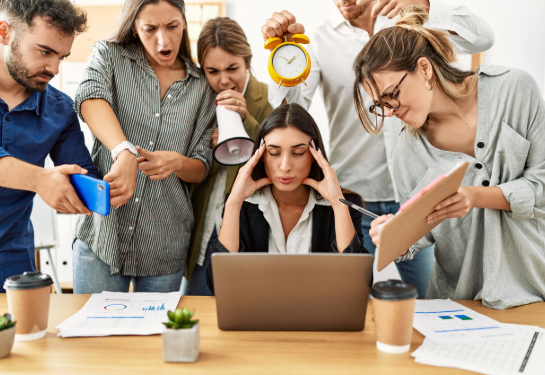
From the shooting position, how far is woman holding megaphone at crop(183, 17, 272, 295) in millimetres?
1976

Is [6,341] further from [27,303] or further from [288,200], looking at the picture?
[288,200]

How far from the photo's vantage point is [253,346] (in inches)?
44.7

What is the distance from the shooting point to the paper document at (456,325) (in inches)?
45.8

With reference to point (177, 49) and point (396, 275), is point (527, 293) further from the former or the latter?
point (396, 275)

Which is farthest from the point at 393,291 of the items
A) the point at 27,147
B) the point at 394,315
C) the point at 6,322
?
the point at 27,147

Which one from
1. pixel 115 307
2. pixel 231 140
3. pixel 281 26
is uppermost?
pixel 281 26

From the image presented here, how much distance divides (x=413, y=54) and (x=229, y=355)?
107 cm

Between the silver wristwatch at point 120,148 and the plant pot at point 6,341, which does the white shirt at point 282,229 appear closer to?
the silver wristwatch at point 120,148

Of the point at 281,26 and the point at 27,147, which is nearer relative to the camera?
the point at 27,147

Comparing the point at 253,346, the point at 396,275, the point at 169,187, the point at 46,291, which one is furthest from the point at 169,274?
the point at 396,275

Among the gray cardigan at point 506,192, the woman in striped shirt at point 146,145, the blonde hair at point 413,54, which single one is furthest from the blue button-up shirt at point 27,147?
the gray cardigan at point 506,192

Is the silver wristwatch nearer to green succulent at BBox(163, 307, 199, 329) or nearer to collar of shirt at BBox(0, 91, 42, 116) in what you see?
collar of shirt at BBox(0, 91, 42, 116)

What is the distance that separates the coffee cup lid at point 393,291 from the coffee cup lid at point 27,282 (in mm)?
830

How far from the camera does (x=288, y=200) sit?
1.95m
